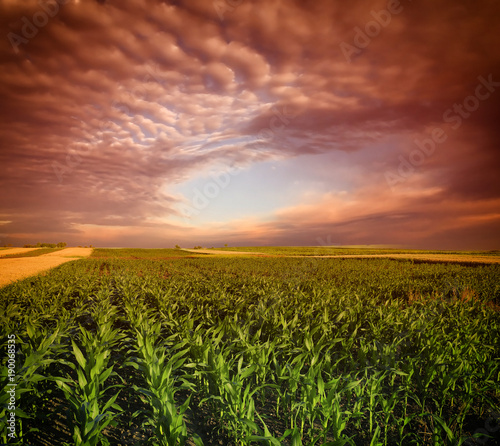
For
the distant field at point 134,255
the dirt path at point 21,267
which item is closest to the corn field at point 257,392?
the dirt path at point 21,267

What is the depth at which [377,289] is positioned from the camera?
1281 cm

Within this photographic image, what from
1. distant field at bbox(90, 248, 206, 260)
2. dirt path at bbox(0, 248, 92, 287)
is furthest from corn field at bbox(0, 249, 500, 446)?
distant field at bbox(90, 248, 206, 260)

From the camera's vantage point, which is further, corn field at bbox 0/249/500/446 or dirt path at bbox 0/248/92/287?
dirt path at bbox 0/248/92/287

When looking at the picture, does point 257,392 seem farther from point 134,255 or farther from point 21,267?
point 134,255

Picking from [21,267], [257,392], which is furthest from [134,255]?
[257,392]

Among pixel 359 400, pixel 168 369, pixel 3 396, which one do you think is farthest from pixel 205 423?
pixel 3 396

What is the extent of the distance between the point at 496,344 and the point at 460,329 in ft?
2.02

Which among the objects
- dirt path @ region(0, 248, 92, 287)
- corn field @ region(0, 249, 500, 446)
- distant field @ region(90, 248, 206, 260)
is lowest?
distant field @ region(90, 248, 206, 260)

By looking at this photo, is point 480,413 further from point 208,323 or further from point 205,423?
point 208,323

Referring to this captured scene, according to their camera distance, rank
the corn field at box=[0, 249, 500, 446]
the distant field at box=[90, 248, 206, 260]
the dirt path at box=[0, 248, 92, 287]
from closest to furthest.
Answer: the corn field at box=[0, 249, 500, 446] < the dirt path at box=[0, 248, 92, 287] < the distant field at box=[90, 248, 206, 260]

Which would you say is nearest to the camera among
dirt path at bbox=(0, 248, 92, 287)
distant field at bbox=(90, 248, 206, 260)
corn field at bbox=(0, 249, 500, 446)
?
corn field at bbox=(0, 249, 500, 446)

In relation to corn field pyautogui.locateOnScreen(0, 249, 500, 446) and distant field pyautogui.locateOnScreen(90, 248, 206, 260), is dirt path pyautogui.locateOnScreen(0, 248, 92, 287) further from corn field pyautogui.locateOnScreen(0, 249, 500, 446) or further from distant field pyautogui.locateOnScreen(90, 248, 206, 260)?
corn field pyautogui.locateOnScreen(0, 249, 500, 446)

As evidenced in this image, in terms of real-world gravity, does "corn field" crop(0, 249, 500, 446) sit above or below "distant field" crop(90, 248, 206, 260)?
above

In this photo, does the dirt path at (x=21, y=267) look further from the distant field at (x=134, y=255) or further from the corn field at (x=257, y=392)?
the corn field at (x=257, y=392)
